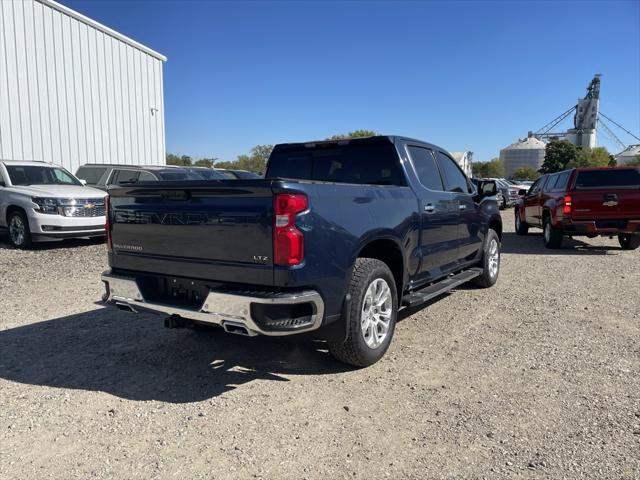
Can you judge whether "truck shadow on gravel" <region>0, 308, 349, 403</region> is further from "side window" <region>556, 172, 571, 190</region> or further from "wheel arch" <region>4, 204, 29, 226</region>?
"side window" <region>556, 172, 571, 190</region>

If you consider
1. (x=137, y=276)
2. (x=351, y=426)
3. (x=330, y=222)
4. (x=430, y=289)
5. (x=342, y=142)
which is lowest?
(x=351, y=426)

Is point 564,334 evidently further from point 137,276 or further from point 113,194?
point 113,194

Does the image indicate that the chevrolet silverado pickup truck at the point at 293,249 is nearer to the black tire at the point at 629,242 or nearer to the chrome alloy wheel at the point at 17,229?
the chrome alloy wheel at the point at 17,229

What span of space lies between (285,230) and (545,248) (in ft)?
32.0

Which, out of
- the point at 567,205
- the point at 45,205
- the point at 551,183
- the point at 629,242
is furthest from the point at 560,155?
the point at 45,205

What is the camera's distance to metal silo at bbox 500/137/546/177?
13475 cm

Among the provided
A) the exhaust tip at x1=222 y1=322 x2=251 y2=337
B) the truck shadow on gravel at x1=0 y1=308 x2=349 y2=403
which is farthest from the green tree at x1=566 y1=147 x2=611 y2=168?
the exhaust tip at x1=222 y1=322 x2=251 y2=337

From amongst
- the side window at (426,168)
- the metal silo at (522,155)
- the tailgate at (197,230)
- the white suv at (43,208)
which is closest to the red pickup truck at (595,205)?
the side window at (426,168)

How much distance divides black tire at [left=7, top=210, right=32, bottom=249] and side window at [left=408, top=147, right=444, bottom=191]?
8.15 m

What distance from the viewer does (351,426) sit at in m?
3.16

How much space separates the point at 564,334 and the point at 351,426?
9.44 feet

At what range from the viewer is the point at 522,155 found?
446ft

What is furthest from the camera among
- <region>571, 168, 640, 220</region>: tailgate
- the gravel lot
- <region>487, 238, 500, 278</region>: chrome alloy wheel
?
<region>571, 168, 640, 220</region>: tailgate

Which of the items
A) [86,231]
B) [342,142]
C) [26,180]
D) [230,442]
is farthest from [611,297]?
[26,180]
